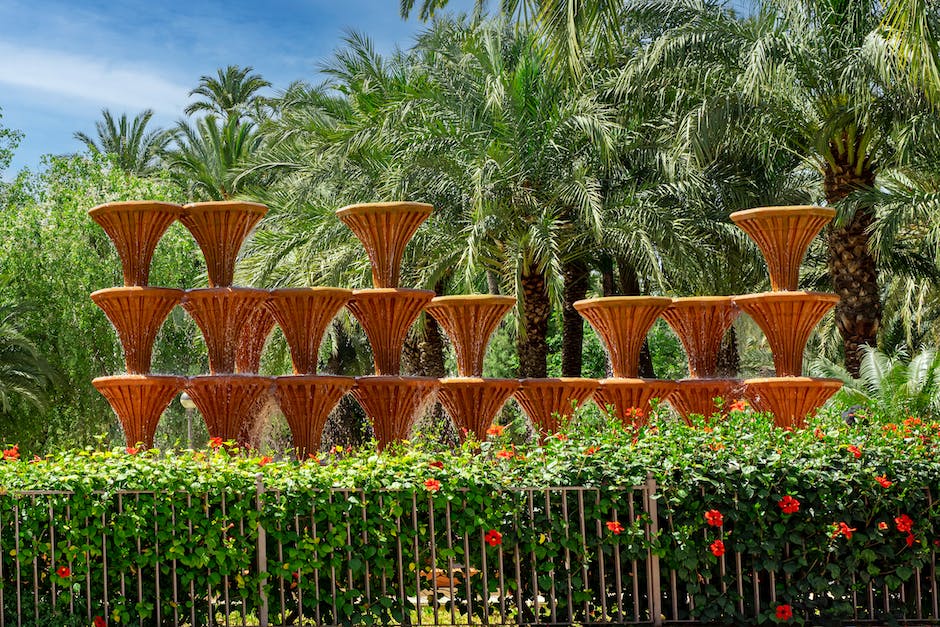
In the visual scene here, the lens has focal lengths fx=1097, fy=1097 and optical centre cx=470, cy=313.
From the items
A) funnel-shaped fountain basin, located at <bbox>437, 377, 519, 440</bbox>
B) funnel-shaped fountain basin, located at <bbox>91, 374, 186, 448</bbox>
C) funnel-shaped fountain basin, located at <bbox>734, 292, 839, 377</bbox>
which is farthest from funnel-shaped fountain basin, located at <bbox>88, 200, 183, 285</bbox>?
funnel-shaped fountain basin, located at <bbox>734, 292, 839, 377</bbox>

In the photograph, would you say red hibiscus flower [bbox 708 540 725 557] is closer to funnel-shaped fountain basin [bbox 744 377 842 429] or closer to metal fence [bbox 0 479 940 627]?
metal fence [bbox 0 479 940 627]

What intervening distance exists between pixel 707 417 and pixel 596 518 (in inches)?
196

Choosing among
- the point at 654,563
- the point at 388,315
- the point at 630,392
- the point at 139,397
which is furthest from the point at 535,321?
the point at 654,563

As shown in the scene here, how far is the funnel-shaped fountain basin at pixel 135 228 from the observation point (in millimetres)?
10594

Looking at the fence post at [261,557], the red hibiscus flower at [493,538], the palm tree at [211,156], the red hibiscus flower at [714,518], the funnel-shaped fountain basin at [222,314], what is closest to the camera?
the fence post at [261,557]

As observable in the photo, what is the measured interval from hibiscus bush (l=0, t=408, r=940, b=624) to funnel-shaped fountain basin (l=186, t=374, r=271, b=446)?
2.83 meters

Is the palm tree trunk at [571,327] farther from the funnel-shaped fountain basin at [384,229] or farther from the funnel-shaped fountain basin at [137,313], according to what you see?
the funnel-shaped fountain basin at [137,313]

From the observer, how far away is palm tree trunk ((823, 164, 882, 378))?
52.7ft

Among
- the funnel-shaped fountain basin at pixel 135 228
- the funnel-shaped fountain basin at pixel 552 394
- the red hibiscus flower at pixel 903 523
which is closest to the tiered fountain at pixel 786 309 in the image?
the funnel-shaped fountain basin at pixel 552 394

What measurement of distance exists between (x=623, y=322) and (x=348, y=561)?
5172 millimetres

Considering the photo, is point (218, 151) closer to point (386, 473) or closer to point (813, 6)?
point (813, 6)

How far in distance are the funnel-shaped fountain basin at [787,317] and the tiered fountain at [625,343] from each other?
92 centimetres

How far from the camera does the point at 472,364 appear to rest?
36.8 feet

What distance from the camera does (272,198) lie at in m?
20.4
